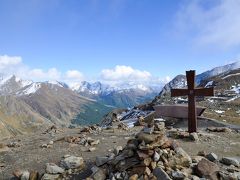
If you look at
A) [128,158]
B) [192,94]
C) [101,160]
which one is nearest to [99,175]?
[101,160]

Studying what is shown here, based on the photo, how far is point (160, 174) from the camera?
1625cm

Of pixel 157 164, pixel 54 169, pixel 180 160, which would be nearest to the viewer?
pixel 157 164

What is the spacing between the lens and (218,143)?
2512 centimetres

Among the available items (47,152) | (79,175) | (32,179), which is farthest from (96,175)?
(47,152)

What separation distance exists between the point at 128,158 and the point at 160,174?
7.25 feet

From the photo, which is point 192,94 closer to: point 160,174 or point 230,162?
point 230,162

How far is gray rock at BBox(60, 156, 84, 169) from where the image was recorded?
19984 mm

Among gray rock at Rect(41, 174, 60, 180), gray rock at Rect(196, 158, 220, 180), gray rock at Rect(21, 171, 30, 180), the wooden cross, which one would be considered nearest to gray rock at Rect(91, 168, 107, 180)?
gray rock at Rect(41, 174, 60, 180)

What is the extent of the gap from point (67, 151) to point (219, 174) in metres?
10.9

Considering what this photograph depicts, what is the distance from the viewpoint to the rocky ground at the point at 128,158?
17141 millimetres

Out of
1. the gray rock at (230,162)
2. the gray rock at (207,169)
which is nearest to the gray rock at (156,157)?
the gray rock at (207,169)

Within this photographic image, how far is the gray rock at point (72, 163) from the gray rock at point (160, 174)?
202 inches

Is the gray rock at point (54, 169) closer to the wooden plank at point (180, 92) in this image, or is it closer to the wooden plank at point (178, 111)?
the wooden plank at point (180, 92)

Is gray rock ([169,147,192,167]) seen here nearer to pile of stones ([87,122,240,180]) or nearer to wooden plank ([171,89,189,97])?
pile of stones ([87,122,240,180])
